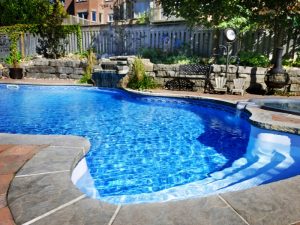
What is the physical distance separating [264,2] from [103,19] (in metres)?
24.4

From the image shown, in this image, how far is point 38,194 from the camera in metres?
2.06

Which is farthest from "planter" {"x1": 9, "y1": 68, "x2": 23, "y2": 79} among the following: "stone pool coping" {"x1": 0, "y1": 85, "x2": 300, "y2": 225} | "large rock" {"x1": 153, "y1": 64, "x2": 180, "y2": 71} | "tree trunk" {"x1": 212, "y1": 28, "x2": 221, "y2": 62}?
"stone pool coping" {"x1": 0, "y1": 85, "x2": 300, "y2": 225}

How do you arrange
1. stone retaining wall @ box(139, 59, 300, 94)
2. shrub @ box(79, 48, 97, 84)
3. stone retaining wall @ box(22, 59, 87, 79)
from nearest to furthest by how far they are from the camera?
stone retaining wall @ box(139, 59, 300, 94) < shrub @ box(79, 48, 97, 84) < stone retaining wall @ box(22, 59, 87, 79)

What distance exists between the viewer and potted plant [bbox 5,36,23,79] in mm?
13250

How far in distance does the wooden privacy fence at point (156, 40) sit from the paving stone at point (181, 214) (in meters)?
9.93

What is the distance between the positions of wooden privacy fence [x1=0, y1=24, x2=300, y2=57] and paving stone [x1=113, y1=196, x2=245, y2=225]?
32.6 feet

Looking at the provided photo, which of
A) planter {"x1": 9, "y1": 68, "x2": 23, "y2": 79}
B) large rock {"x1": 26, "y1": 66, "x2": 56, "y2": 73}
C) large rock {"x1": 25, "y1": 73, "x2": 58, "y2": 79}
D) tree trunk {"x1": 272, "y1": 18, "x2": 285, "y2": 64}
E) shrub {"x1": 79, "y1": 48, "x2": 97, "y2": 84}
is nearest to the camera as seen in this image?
tree trunk {"x1": 272, "y1": 18, "x2": 285, "y2": 64}

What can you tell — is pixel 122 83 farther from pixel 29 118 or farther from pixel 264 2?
pixel 264 2

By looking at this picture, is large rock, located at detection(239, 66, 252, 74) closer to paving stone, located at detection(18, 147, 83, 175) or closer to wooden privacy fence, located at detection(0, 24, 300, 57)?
wooden privacy fence, located at detection(0, 24, 300, 57)

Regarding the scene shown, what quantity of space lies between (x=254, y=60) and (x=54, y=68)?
30.5 ft

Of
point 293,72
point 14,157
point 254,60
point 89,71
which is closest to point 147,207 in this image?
point 14,157

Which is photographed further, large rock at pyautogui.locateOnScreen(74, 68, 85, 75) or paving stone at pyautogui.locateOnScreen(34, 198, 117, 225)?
large rock at pyautogui.locateOnScreen(74, 68, 85, 75)

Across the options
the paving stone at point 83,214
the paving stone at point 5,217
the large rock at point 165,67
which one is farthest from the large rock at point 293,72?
the paving stone at point 5,217

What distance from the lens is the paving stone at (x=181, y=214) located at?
1669mm
